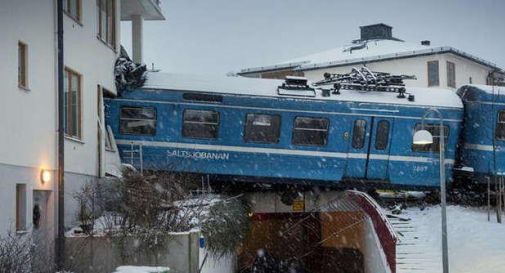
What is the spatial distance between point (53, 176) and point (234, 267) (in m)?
9.97

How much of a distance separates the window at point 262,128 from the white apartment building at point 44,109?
174 inches

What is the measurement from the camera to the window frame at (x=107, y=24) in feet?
64.7

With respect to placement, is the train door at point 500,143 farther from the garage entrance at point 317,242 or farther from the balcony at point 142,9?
the balcony at point 142,9

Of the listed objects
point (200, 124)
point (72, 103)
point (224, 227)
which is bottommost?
point (224, 227)

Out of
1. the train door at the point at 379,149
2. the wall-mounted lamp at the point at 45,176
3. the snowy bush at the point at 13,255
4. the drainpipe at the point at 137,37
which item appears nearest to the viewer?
the snowy bush at the point at 13,255

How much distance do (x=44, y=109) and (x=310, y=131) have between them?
9.71 metres

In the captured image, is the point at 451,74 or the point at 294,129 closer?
the point at 294,129

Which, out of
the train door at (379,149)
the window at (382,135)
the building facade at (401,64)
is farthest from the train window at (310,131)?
the building facade at (401,64)

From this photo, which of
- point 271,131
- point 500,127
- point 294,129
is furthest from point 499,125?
point 271,131

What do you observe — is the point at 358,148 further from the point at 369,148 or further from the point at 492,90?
the point at 492,90

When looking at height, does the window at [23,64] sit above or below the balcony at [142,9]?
below

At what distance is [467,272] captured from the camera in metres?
20.8

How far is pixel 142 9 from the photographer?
26484 millimetres

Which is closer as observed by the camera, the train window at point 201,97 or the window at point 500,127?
the train window at point 201,97
